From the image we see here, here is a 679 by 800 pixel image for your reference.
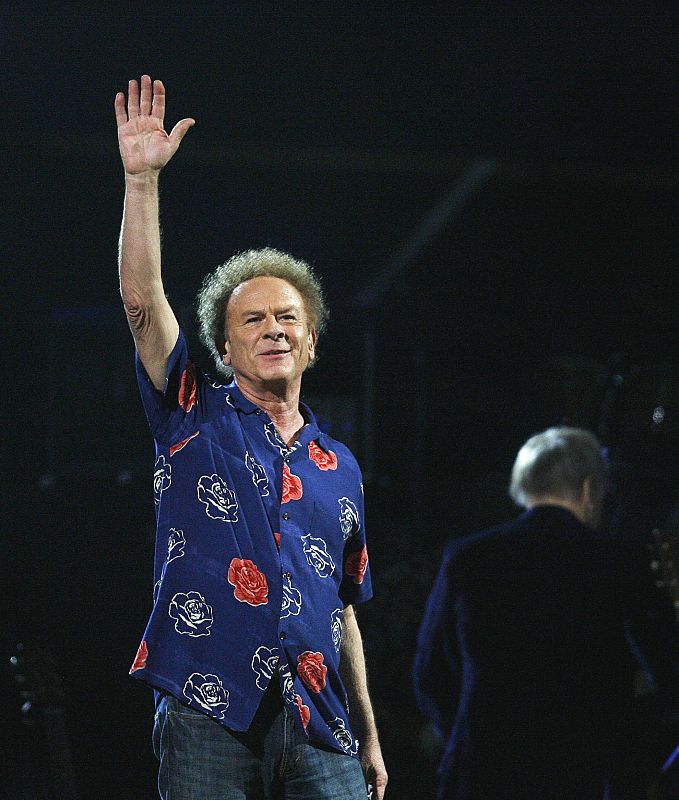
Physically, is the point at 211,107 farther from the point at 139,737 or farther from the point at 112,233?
the point at 139,737

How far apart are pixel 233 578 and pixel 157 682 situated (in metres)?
0.19

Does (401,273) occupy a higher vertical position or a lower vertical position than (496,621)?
higher

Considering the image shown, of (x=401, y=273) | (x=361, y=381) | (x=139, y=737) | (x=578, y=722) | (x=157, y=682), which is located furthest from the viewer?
(x=401, y=273)

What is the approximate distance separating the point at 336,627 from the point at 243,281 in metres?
0.64

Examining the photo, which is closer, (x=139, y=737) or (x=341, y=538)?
(x=341, y=538)

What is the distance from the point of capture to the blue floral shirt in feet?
4.90

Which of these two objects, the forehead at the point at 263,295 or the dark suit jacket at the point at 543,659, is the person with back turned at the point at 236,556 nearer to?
the forehead at the point at 263,295

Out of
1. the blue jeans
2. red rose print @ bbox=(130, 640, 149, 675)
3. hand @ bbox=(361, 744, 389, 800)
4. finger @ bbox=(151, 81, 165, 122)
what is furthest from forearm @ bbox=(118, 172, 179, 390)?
hand @ bbox=(361, 744, 389, 800)

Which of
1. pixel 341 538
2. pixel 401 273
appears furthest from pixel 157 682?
pixel 401 273

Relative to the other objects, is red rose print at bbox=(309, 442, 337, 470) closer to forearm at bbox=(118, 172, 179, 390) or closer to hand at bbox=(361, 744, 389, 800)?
forearm at bbox=(118, 172, 179, 390)

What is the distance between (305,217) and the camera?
4.61 metres

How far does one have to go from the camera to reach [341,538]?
5.58 ft

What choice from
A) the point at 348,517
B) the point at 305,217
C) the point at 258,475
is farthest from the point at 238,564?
the point at 305,217

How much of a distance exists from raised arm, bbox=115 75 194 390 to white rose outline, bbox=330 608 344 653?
1.54 ft
